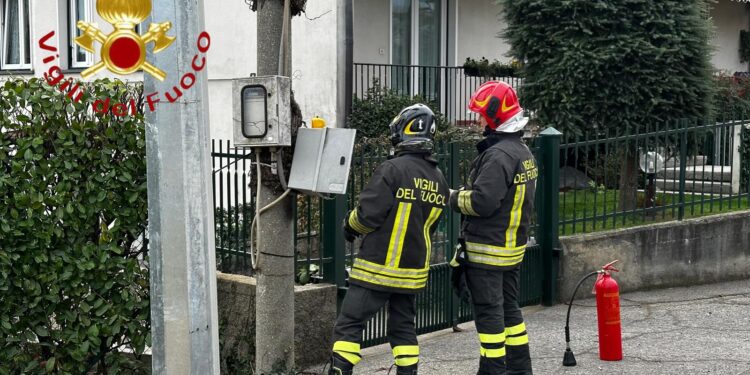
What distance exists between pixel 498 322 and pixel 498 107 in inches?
52.4

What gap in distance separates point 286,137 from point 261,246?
2.54 feet

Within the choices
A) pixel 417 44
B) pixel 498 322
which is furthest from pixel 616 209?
pixel 417 44

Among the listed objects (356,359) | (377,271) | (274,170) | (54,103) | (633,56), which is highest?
(633,56)

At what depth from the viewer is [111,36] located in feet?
12.3

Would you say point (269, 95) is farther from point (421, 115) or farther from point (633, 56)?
point (633, 56)

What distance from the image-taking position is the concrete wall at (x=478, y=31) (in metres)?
16.6

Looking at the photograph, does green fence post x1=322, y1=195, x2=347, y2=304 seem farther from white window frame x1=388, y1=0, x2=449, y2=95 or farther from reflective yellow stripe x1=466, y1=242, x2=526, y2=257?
white window frame x1=388, y1=0, x2=449, y2=95

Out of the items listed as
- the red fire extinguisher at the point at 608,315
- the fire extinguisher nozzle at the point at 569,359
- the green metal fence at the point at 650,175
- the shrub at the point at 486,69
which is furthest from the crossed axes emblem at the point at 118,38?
the shrub at the point at 486,69

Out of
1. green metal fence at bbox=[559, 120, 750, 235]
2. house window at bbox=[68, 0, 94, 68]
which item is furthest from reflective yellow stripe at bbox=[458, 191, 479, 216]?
house window at bbox=[68, 0, 94, 68]

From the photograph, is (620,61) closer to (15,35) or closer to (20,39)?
(20,39)

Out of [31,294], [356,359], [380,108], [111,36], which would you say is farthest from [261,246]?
[380,108]

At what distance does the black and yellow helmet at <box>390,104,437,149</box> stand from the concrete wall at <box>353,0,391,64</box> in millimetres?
9521

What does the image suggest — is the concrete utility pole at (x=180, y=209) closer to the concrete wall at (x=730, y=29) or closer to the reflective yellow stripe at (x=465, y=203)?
the reflective yellow stripe at (x=465, y=203)

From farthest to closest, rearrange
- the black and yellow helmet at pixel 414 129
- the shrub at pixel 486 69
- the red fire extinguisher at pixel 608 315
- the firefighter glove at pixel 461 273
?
1. the shrub at pixel 486 69
2. the red fire extinguisher at pixel 608 315
3. the firefighter glove at pixel 461 273
4. the black and yellow helmet at pixel 414 129
